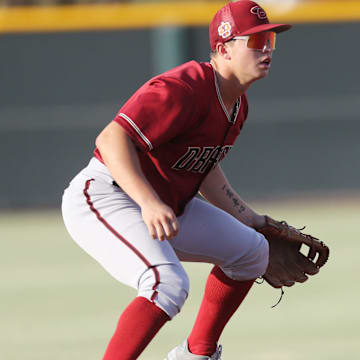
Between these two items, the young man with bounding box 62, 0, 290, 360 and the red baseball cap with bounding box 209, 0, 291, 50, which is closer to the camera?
the young man with bounding box 62, 0, 290, 360

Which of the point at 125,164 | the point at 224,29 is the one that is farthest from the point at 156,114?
the point at 224,29

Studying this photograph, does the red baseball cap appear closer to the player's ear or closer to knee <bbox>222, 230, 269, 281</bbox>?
the player's ear

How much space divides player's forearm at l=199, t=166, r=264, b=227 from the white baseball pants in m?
0.20

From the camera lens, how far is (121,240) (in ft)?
11.3

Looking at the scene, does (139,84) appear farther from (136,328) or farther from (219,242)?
(136,328)

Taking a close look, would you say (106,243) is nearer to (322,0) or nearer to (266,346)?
(266,346)

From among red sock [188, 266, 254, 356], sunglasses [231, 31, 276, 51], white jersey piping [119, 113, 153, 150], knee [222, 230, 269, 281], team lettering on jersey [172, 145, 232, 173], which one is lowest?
red sock [188, 266, 254, 356]

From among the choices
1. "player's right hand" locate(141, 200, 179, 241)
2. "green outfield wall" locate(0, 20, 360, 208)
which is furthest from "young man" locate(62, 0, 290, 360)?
"green outfield wall" locate(0, 20, 360, 208)

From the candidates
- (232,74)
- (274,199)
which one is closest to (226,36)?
(232,74)

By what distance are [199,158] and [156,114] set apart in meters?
0.39

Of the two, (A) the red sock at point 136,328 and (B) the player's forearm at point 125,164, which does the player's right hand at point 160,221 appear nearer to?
(B) the player's forearm at point 125,164

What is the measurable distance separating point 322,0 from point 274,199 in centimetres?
265

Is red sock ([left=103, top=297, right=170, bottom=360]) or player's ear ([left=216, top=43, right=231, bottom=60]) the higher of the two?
player's ear ([left=216, top=43, right=231, bottom=60])

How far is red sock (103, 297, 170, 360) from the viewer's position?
3283 millimetres
